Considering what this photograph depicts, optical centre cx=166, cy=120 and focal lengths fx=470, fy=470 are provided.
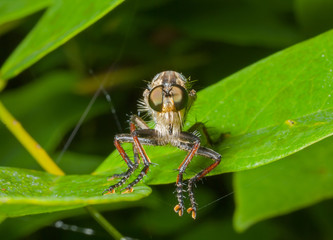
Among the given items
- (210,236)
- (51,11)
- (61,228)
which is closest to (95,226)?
(61,228)

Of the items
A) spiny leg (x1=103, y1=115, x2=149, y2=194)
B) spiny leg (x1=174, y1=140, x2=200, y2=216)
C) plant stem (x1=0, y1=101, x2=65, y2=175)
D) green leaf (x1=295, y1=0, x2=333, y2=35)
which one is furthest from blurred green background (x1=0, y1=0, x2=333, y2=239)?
spiny leg (x1=174, y1=140, x2=200, y2=216)

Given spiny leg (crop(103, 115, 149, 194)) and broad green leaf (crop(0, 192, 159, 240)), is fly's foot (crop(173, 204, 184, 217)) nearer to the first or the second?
spiny leg (crop(103, 115, 149, 194))

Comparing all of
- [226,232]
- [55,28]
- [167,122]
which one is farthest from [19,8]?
[226,232]

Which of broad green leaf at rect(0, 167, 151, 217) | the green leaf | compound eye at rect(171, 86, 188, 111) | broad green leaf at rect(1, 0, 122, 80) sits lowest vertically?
broad green leaf at rect(0, 167, 151, 217)

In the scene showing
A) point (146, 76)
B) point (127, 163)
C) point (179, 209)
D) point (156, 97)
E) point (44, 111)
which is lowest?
point (179, 209)

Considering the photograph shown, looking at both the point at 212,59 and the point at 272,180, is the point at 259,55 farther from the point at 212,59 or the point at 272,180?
the point at 272,180

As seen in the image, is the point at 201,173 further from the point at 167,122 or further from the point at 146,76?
the point at 146,76
